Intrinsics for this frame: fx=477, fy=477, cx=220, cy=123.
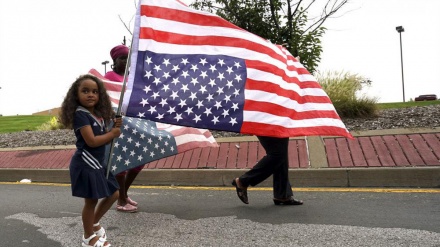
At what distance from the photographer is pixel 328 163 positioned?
6875 mm

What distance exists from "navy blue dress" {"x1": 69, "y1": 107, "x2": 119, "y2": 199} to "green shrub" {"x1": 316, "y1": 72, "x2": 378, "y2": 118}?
7.11 metres

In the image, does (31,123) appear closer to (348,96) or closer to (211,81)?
(348,96)

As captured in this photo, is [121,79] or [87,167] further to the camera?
[121,79]

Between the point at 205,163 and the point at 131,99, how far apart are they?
350cm

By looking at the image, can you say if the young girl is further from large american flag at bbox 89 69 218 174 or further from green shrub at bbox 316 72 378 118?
green shrub at bbox 316 72 378 118

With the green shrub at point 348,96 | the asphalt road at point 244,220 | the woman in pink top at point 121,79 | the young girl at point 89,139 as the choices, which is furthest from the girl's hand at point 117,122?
the green shrub at point 348,96

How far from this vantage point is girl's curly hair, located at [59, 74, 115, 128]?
367 centimetres

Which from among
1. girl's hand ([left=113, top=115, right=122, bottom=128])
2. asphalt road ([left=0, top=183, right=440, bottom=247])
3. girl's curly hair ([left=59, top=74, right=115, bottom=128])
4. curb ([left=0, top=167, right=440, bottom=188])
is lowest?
asphalt road ([left=0, top=183, right=440, bottom=247])

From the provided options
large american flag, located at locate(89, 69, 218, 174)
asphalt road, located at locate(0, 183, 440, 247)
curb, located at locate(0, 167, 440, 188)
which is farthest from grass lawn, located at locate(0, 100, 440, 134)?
large american flag, located at locate(89, 69, 218, 174)

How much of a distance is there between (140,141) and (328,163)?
302 cm

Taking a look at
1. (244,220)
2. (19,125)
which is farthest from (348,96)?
(19,125)

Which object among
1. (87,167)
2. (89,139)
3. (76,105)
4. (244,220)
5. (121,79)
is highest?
(121,79)

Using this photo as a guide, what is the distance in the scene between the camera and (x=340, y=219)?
4.59 m

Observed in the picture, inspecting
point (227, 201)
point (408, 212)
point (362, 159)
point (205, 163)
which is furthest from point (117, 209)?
point (362, 159)
